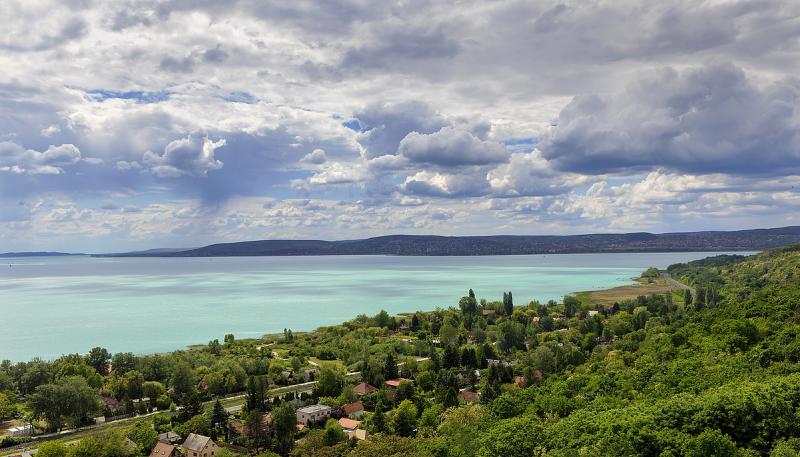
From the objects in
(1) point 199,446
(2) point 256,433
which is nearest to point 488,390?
(2) point 256,433

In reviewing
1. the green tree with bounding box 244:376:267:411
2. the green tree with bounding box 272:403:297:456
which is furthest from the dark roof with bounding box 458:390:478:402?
the green tree with bounding box 244:376:267:411

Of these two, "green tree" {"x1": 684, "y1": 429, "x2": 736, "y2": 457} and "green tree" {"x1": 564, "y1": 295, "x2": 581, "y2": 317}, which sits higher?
"green tree" {"x1": 684, "y1": 429, "x2": 736, "y2": 457}

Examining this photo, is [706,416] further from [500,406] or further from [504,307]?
[504,307]

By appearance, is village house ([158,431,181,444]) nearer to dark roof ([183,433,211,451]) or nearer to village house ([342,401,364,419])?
dark roof ([183,433,211,451])

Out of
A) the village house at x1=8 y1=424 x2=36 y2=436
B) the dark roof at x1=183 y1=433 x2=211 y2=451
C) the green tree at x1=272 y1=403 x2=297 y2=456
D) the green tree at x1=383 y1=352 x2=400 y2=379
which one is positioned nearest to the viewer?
the dark roof at x1=183 y1=433 x2=211 y2=451

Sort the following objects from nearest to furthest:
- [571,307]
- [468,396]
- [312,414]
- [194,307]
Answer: [312,414] → [468,396] → [571,307] → [194,307]

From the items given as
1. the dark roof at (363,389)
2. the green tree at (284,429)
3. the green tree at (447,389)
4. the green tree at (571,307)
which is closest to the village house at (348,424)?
the green tree at (284,429)

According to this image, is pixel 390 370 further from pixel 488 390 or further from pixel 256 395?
pixel 256 395
